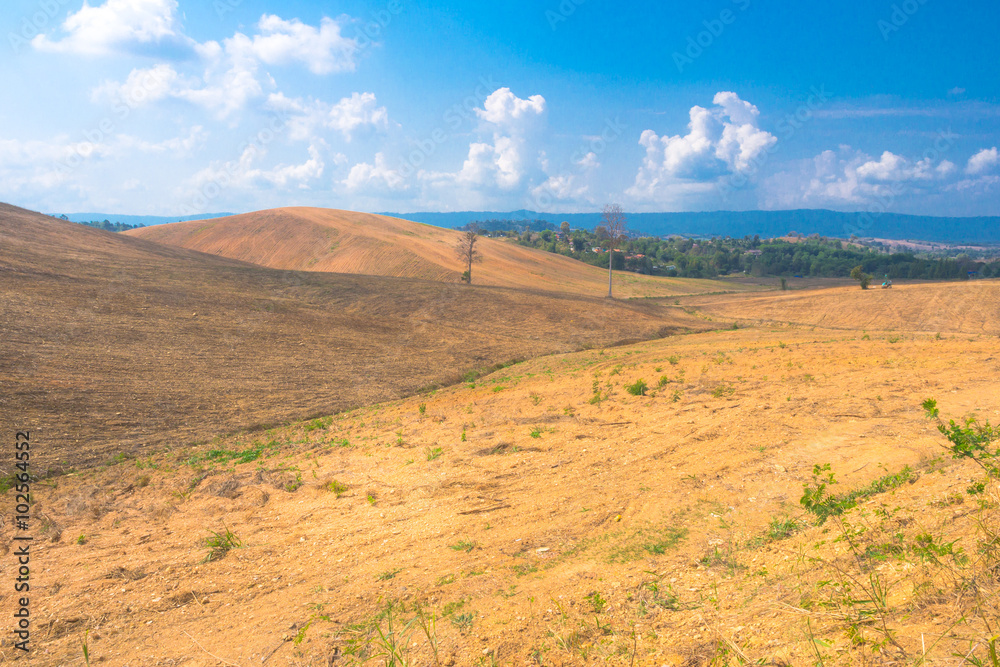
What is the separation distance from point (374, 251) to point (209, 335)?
4219 cm

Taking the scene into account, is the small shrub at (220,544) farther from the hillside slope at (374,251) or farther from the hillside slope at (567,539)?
the hillside slope at (374,251)

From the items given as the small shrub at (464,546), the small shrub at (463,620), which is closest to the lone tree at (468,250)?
the small shrub at (464,546)

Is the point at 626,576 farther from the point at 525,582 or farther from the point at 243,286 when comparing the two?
the point at 243,286

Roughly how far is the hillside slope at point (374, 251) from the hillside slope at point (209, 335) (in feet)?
69.9

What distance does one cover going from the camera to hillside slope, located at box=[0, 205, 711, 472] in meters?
15.2

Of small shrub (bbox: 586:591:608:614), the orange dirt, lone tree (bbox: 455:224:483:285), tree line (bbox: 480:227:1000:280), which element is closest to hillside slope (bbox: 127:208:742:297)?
lone tree (bbox: 455:224:483:285)

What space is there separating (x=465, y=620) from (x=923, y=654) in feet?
12.3

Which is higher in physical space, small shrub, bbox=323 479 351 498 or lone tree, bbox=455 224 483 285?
lone tree, bbox=455 224 483 285

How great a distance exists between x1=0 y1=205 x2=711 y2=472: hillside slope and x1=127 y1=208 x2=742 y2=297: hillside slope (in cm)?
2132

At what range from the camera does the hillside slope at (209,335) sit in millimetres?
15172

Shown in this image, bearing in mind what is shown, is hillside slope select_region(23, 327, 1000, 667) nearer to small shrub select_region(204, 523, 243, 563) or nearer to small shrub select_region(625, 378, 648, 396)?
small shrub select_region(204, 523, 243, 563)

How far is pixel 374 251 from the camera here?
6388 centimetres

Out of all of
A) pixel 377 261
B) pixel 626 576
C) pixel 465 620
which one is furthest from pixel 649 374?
pixel 377 261

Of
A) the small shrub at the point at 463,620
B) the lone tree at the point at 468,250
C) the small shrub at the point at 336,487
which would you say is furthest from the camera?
the lone tree at the point at 468,250
